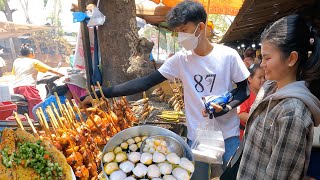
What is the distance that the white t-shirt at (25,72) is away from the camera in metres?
7.48

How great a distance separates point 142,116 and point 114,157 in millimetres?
1941

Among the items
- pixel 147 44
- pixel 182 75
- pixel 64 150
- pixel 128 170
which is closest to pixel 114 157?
pixel 128 170

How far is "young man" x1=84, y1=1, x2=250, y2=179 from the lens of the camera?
8.45 feet

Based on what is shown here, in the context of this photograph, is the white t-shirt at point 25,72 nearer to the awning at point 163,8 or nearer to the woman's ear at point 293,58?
the awning at point 163,8

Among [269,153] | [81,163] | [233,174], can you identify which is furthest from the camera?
[81,163]

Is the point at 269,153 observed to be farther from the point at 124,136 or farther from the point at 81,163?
the point at 81,163

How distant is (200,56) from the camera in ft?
8.72

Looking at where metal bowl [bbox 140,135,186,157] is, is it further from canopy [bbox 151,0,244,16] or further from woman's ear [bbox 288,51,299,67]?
canopy [bbox 151,0,244,16]

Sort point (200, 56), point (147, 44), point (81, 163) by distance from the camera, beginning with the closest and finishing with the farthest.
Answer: point (81, 163), point (200, 56), point (147, 44)

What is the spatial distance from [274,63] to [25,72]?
24.6 ft

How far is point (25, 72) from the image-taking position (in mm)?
7480

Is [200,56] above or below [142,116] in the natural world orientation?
above

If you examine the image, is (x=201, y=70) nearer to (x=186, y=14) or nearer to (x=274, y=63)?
(x=186, y=14)

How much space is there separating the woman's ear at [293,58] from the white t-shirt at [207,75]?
1.00m
